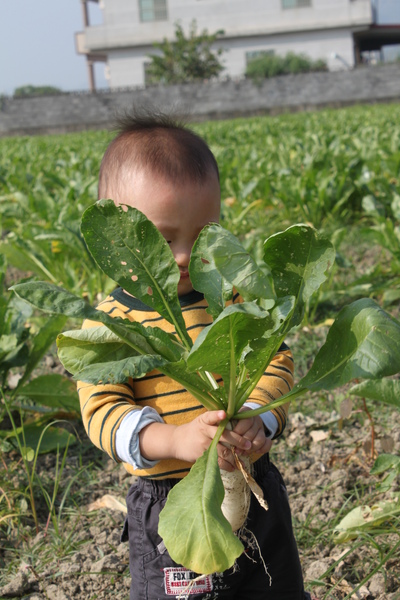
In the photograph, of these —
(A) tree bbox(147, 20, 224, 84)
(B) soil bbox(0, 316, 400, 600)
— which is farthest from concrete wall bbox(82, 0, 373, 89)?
(B) soil bbox(0, 316, 400, 600)

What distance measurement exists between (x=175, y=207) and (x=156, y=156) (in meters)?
0.12

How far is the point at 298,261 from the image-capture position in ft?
3.41

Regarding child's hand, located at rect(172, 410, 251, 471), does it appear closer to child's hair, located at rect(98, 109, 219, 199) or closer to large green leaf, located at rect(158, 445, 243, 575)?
large green leaf, located at rect(158, 445, 243, 575)

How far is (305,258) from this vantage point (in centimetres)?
103

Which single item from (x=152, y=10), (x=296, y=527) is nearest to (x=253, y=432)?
(x=296, y=527)

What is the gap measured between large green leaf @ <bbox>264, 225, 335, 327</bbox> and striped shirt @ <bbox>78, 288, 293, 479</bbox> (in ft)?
1.03

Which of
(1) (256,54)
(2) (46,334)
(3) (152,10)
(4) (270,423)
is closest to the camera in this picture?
(4) (270,423)

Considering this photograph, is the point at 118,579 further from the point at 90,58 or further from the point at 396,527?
the point at 90,58

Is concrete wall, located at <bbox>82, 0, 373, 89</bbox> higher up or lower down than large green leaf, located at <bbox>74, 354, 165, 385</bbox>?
higher up

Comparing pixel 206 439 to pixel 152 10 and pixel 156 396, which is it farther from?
pixel 152 10

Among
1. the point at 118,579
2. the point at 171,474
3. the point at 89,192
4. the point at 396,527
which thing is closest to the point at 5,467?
the point at 118,579

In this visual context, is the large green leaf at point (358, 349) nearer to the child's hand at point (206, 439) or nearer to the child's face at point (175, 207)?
the child's hand at point (206, 439)

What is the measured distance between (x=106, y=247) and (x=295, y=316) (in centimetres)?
31

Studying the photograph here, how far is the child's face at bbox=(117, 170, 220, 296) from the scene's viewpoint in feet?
4.48
